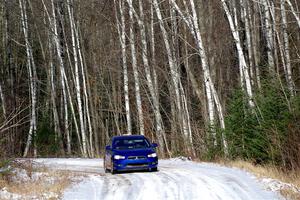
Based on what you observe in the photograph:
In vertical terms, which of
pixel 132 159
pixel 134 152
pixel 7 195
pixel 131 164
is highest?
pixel 134 152

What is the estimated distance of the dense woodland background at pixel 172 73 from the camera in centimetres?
1905

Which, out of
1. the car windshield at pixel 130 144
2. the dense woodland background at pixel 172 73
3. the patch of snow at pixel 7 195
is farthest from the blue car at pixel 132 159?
the patch of snow at pixel 7 195

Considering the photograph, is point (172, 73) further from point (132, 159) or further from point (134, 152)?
point (132, 159)

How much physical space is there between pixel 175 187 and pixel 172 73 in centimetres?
1333

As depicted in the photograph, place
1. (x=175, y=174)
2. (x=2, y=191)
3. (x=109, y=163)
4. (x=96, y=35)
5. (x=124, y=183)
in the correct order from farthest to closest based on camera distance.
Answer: (x=96, y=35) < (x=109, y=163) < (x=175, y=174) < (x=124, y=183) < (x=2, y=191)

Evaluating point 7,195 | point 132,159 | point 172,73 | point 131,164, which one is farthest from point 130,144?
point 172,73

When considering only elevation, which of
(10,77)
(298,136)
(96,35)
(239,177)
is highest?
(96,35)

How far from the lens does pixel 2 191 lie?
13266 mm

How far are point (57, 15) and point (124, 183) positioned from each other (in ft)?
78.1

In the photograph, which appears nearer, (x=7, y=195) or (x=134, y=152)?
(x=7, y=195)

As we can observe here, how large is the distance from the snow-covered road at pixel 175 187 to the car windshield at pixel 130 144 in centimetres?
246

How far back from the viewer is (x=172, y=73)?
2630 centimetres

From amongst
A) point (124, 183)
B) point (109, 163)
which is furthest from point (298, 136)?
point (109, 163)

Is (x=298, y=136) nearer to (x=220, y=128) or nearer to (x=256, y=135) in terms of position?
(x=256, y=135)
